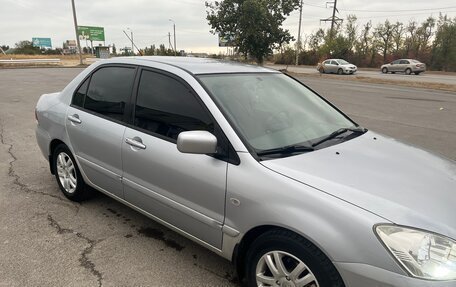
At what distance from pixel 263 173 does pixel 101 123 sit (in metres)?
1.90

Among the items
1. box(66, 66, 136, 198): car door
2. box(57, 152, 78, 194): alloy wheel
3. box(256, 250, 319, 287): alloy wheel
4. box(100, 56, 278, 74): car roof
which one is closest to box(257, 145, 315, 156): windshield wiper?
box(256, 250, 319, 287): alloy wheel

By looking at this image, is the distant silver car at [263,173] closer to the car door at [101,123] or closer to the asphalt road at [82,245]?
the car door at [101,123]

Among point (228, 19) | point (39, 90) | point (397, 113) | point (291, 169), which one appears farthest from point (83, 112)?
point (228, 19)

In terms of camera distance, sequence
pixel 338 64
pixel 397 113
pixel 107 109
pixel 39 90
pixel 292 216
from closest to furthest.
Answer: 1. pixel 292 216
2. pixel 107 109
3. pixel 397 113
4. pixel 39 90
5. pixel 338 64

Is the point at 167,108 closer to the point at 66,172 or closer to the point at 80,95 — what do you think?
the point at 80,95

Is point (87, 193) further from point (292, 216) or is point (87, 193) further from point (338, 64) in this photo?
point (338, 64)

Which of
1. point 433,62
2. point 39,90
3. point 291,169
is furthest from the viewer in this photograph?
point 433,62

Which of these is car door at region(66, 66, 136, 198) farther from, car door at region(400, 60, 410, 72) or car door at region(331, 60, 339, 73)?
car door at region(400, 60, 410, 72)

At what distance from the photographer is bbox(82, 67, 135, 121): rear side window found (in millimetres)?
3424

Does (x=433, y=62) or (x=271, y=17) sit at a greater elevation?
(x=271, y=17)

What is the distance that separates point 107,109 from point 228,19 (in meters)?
27.7

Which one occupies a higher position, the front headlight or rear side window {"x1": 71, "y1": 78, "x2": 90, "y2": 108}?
rear side window {"x1": 71, "y1": 78, "x2": 90, "y2": 108}

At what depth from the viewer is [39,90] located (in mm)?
15461

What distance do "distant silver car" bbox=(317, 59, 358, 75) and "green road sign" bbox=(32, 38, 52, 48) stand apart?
70366mm
